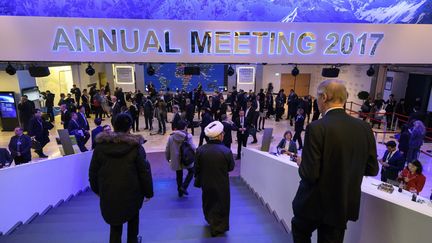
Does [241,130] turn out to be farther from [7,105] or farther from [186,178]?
[7,105]

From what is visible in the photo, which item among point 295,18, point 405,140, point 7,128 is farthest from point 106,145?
point 7,128

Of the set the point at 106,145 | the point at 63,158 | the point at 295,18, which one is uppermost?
the point at 295,18

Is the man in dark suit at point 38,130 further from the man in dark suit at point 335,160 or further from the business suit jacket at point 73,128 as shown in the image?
the man in dark suit at point 335,160

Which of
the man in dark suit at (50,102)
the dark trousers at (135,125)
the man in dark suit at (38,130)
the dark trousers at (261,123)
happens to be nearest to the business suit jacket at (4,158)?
the man in dark suit at (38,130)

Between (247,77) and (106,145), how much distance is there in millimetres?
17047

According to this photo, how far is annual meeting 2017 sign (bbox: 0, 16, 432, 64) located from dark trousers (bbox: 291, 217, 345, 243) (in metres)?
4.98

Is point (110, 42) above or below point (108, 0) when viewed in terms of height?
below

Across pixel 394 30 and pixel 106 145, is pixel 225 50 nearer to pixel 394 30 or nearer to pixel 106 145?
pixel 394 30

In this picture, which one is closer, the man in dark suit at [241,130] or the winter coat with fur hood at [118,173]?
the winter coat with fur hood at [118,173]

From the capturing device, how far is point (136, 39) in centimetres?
620

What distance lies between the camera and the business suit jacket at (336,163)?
1.71 meters

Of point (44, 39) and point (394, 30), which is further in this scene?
point (394, 30)

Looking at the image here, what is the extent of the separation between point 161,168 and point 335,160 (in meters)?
6.46

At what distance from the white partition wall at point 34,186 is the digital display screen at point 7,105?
300 inches
